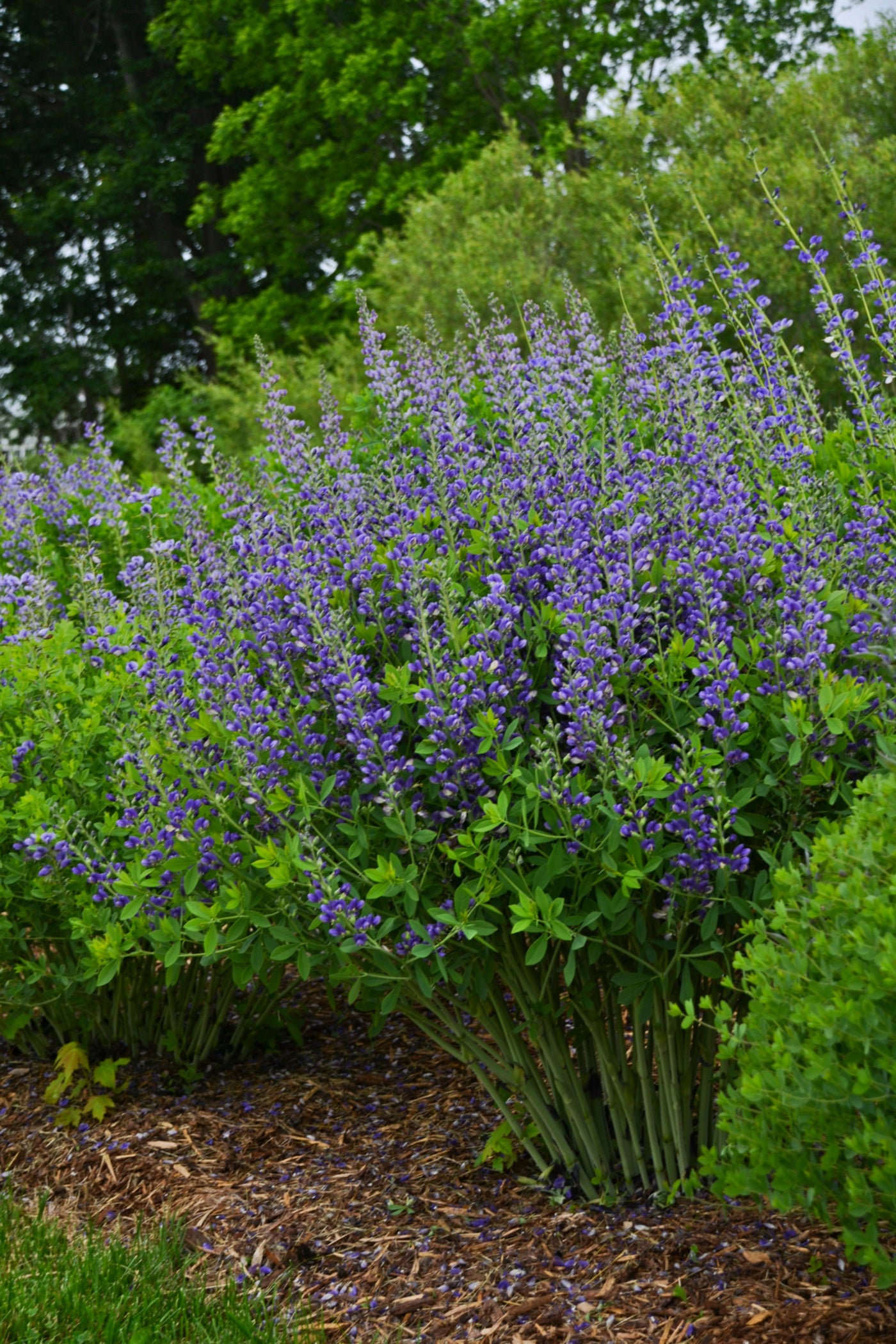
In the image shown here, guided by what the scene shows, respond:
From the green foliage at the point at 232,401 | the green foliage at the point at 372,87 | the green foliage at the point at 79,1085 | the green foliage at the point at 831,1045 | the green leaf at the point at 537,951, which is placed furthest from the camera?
the green foliage at the point at 372,87

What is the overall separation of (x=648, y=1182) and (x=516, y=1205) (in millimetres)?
381

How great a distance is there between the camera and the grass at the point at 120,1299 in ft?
10.4

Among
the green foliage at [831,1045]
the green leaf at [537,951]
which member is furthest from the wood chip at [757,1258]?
the green leaf at [537,951]

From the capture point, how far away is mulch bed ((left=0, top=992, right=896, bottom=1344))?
3127mm

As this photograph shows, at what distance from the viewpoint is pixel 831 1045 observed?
7.88 feet

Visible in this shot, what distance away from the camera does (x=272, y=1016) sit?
5.01 meters

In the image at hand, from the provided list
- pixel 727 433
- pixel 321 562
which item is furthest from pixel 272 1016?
pixel 727 433

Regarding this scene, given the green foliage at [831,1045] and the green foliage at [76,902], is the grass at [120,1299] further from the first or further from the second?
the green foliage at [831,1045]

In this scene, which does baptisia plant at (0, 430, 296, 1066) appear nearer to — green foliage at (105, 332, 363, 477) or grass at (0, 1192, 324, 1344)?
grass at (0, 1192, 324, 1344)

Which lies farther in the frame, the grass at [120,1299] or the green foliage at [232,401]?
the green foliage at [232,401]

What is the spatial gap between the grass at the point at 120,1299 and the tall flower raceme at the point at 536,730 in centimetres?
80

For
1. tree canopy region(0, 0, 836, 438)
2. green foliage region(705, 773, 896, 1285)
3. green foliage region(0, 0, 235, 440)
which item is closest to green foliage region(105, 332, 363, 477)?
tree canopy region(0, 0, 836, 438)

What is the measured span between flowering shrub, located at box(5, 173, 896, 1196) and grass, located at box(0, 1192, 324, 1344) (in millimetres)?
770

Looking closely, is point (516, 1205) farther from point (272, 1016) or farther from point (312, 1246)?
point (272, 1016)
